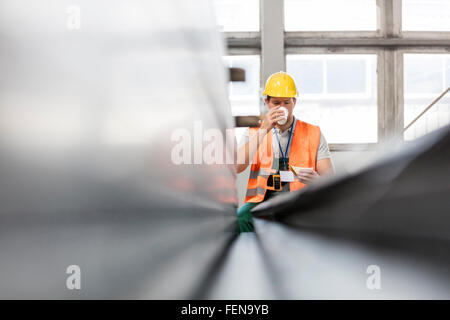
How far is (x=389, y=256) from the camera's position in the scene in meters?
0.26

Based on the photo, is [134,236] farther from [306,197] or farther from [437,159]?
[306,197]

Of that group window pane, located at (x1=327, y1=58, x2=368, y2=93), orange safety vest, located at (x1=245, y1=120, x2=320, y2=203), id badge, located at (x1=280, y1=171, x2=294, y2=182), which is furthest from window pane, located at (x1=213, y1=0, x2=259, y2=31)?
id badge, located at (x1=280, y1=171, x2=294, y2=182)

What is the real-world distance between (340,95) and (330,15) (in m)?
0.70

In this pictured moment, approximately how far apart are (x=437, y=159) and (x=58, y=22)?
20cm

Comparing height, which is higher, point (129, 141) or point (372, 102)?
point (372, 102)

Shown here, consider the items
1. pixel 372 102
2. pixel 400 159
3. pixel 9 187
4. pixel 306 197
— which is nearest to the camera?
pixel 9 187

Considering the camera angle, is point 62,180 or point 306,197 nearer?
point 62,180

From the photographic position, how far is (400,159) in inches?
9.4

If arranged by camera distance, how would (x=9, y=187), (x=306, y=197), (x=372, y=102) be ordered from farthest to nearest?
(x=372, y=102), (x=306, y=197), (x=9, y=187)

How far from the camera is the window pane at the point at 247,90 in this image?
301cm

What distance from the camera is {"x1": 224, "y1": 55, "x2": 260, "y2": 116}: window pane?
9.87 ft

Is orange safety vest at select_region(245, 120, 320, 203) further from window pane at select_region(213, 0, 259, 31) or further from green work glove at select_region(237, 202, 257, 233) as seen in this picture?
window pane at select_region(213, 0, 259, 31)
